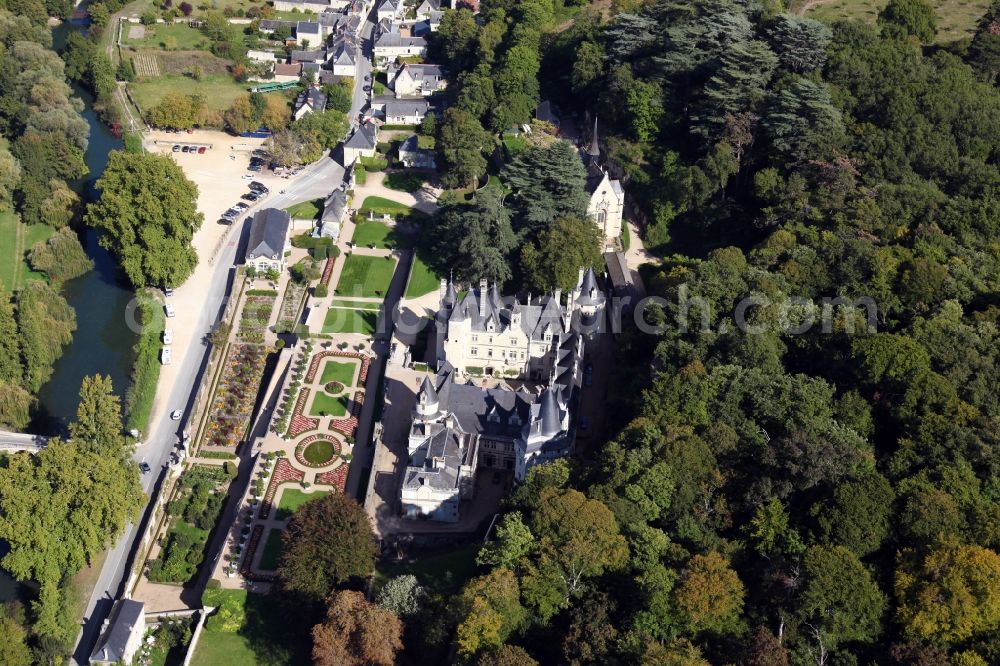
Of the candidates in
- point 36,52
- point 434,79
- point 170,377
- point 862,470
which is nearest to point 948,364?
point 862,470

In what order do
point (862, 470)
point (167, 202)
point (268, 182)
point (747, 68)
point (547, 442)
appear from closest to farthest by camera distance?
point (862, 470) < point (547, 442) < point (167, 202) < point (747, 68) < point (268, 182)

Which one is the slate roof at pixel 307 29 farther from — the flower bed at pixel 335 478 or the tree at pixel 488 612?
the tree at pixel 488 612

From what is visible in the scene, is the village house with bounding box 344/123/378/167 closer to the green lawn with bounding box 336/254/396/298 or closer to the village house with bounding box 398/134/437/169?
the village house with bounding box 398/134/437/169

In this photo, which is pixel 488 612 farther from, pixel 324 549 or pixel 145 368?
pixel 145 368

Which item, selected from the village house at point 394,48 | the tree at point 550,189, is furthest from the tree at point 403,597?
the village house at point 394,48

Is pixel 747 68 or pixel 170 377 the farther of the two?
pixel 747 68

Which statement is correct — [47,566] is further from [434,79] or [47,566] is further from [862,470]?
[434,79]

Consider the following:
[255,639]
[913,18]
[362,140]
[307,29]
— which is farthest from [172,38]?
[255,639]
